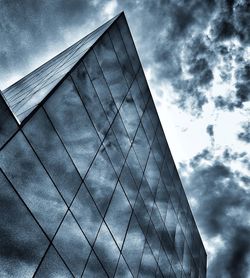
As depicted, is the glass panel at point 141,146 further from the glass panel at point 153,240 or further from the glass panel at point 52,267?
the glass panel at point 52,267

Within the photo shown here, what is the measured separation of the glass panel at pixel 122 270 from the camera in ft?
43.4

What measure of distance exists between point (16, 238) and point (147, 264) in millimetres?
10851

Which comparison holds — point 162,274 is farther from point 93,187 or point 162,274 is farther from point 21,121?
point 21,121

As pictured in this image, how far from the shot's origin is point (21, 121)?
9.29 m

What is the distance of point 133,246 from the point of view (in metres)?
15.1

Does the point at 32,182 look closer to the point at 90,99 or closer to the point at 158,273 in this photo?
the point at 90,99

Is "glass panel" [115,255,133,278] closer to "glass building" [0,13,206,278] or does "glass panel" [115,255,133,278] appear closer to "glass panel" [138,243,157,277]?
"glass building" [0,13,206,278]

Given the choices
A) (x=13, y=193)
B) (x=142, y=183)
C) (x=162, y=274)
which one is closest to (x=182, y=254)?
(x=162, y=274)

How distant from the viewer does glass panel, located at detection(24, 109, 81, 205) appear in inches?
380

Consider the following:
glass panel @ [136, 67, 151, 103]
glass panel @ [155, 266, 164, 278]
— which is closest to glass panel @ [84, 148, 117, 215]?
glass panel @ [155, 266, 164, 278]

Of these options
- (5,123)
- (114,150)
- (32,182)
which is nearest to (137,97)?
(114,150)

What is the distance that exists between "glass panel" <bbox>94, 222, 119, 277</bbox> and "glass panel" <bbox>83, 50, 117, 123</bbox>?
6003 millimetres

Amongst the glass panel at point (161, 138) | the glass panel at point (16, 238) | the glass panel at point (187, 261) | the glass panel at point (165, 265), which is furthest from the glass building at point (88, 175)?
the glass panel at point (187, 261)

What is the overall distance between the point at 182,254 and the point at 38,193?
19324mm
